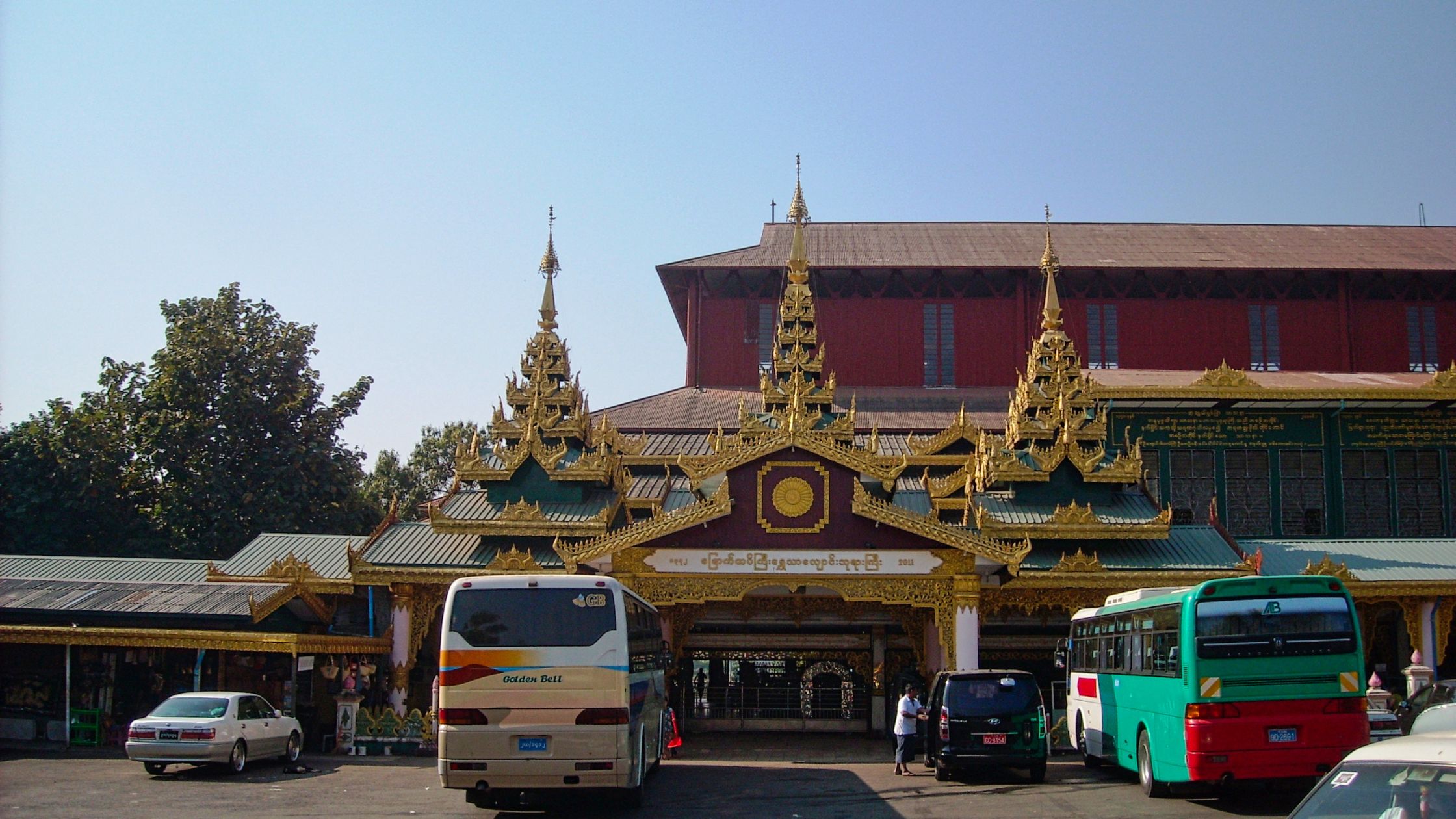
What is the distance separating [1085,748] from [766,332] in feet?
77.7

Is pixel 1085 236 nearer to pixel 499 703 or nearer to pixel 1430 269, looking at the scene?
pixel 1430 269

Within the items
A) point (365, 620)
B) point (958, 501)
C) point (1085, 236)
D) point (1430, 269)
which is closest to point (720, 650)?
point (958, 501)

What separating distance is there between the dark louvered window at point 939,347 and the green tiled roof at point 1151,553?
12.9 meters

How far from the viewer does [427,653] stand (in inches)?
1265

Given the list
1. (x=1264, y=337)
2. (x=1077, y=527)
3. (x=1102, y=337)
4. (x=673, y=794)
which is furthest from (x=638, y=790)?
(x=1264, y=337)

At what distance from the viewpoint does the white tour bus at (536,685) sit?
15.9 m

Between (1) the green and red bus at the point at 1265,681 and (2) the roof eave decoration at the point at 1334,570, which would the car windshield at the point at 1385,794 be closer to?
(1) the green and red bus at the point at 1265,681

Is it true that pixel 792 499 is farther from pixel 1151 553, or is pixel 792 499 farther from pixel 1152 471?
pixel 1152 471

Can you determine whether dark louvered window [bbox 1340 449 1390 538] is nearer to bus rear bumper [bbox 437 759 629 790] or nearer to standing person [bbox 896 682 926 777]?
standing person [bbox 896 682 926 777]

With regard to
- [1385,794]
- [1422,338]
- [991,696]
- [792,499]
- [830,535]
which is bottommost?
[991,696]

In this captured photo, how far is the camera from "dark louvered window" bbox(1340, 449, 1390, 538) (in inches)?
1484

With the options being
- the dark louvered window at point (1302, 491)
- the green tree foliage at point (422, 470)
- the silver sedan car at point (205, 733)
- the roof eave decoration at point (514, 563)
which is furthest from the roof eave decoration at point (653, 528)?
the green tree foliage at point (422, 470)

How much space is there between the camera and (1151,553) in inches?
1220

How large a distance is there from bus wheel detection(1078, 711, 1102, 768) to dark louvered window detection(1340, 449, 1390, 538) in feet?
59.3
